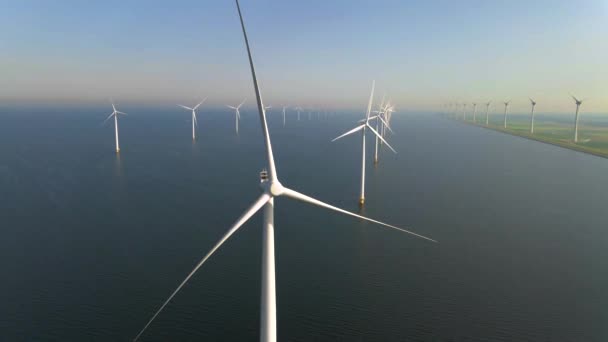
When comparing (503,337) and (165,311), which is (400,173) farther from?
(165,311)

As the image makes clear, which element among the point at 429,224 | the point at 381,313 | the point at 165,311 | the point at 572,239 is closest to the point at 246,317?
the point at 165,311

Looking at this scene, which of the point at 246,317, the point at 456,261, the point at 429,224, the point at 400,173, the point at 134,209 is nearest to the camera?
the point at 246,317

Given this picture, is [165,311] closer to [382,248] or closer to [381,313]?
[381,313]

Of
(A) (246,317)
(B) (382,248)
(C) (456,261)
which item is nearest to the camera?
(A) (246,317)

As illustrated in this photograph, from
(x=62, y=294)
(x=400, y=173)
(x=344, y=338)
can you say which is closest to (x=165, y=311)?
(x=62, y=294)

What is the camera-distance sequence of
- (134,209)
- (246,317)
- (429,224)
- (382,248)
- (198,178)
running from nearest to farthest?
(246,317), (382,248), (429,224), (134,209), (198,178)

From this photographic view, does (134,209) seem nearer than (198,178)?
Yes
